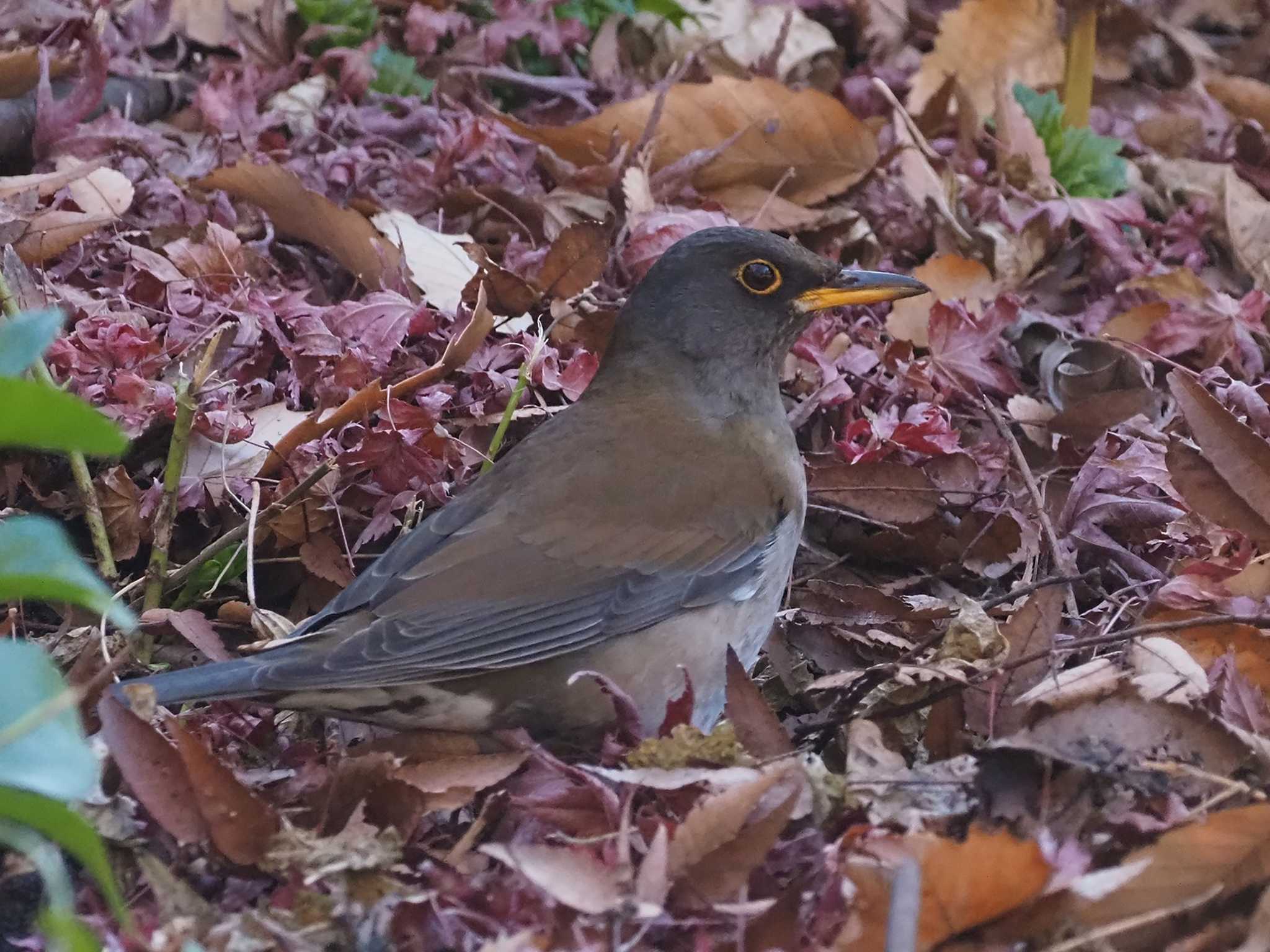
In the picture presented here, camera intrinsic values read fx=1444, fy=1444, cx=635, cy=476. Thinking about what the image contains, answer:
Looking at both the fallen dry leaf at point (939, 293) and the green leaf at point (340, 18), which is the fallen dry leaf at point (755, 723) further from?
the green leaf at point (340, 18)

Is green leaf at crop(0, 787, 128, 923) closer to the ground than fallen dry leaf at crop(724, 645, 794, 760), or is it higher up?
higher up

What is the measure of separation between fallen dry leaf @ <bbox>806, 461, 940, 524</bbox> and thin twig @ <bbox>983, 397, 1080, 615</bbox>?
0.26 meters

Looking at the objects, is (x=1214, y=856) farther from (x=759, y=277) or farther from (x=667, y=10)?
(x=667, y=10)

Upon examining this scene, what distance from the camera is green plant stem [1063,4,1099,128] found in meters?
5.79

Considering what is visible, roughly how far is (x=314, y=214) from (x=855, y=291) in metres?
1.87

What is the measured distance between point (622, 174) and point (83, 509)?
2.20m

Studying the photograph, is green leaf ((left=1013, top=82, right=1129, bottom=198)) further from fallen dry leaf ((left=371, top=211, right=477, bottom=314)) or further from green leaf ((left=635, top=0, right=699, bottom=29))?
fallen dry leaf ((left=371, top=211, right=477, bottom=314))

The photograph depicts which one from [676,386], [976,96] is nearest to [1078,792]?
[676,386]

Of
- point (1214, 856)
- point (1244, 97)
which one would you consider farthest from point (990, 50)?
point (1214, 856)

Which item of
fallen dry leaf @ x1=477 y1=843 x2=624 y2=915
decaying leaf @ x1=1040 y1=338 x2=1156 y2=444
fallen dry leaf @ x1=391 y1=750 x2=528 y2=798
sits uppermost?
fallen dry leaf @ x1=477 y1=843 x2=624 y2=915

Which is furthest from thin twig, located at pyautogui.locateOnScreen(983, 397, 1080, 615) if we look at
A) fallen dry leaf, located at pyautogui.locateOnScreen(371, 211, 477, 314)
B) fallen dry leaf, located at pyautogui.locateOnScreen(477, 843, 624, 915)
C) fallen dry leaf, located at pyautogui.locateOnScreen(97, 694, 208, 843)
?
fallen dry leaf, located at pyautogui.locateOnScreen(97, 694, 208, 843)

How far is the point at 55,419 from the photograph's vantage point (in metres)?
1.96

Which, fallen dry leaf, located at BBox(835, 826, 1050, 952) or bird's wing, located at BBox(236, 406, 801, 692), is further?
bird's wing, located at BBox(236, 406, 801, 692)

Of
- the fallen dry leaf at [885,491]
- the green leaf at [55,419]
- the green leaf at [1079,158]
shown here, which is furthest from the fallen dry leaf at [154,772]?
the green leaf at [1079,158]
